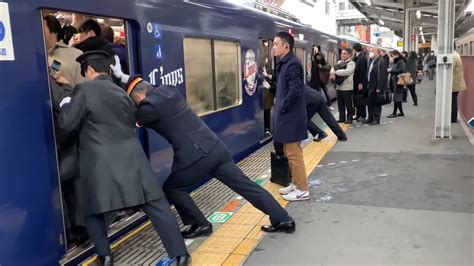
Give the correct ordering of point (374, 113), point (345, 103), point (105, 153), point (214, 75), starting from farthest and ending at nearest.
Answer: point (374, 113) < point (345, 103) < point (214, 75) < point (105, 153)

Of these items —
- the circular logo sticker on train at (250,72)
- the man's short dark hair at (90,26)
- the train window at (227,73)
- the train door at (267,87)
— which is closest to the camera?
the man's short dark hair at (90,26)

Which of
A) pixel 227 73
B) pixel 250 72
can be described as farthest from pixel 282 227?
pixel 250 72

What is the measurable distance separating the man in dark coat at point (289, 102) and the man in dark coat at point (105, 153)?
174 centimetres

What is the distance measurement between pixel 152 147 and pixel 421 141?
514 cm

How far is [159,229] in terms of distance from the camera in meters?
3.32

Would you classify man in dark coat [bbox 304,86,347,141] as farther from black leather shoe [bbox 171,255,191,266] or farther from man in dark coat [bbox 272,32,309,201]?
black leather shoe [bbox 171,255,191,266]

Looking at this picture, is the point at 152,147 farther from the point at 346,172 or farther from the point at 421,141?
the point at 421,141

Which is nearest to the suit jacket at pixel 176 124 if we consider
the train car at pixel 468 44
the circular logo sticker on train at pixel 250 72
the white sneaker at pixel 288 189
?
the white sneaker at pixel 288 189

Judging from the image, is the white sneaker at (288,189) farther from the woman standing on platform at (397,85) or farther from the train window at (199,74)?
the woman standing on platform at (397,85)

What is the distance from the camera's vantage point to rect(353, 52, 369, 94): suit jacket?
933 centimetres

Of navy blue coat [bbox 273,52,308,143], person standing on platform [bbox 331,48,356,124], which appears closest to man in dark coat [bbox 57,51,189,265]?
navy blue coat [bbox 273,52,308,143]

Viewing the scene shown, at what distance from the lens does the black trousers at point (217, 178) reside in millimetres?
3627

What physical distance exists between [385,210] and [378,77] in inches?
206

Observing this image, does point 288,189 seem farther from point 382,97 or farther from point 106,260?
point 382,97
